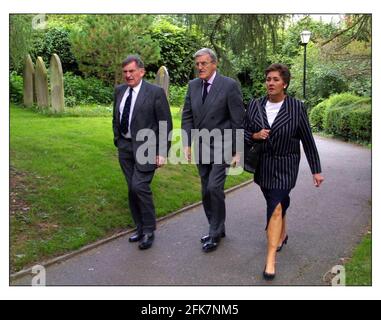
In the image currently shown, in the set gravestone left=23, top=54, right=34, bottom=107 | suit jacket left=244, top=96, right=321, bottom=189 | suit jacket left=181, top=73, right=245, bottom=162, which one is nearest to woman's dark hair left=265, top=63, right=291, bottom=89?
suit jacket left=244, top=96, right=321, bottom=189

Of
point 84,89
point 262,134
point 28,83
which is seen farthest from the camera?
point 84,89

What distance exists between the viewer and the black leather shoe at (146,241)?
16.3 feet

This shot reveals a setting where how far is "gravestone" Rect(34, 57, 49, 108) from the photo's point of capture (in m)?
10.1

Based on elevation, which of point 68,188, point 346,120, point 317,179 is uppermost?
point 317,179

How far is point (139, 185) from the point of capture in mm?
4977

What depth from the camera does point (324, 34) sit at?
14766 millimetres

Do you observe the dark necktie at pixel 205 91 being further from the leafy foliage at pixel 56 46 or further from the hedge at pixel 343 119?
the hedge at pixel 343 119

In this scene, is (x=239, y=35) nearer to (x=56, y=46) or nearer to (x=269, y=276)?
(x=269, y=276)

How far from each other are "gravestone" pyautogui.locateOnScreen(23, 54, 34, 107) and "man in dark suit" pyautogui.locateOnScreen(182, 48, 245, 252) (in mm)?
6509

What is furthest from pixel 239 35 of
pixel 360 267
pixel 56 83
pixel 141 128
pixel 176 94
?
pixel 176 94

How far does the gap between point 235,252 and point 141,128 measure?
1.66m

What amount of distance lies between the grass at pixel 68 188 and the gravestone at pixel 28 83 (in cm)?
87

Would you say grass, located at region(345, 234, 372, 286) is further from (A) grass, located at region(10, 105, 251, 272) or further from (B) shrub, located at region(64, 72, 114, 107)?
(B) shrub, located at region(64, 72, 114, 107)

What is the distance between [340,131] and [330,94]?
4249 millimetres
